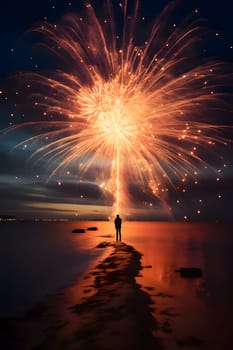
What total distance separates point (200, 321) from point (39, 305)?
642 cm

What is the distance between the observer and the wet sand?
946 centimetres

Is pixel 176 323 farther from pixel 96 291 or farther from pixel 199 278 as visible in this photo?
pixel 199 278

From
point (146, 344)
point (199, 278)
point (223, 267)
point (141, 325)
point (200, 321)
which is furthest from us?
point (223, 267)

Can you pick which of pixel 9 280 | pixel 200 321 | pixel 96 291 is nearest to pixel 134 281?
pixel 96 291

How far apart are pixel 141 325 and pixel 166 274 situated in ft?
35.7

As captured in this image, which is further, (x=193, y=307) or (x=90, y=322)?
(x=193, y=307)

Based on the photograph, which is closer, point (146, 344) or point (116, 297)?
point (146, 344)

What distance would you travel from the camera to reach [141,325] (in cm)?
1088

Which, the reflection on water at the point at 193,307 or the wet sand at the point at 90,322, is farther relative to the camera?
the reflection on water at the point at 193,307

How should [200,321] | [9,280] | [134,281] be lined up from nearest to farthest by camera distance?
[200,321], [134,281], [9,280]

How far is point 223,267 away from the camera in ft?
89.9

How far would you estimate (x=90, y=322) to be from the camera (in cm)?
1120

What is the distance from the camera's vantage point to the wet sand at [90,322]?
946 cm

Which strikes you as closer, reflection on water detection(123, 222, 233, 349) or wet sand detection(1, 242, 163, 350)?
wet sand detection(1, 242, 163, 350)
